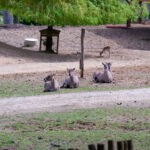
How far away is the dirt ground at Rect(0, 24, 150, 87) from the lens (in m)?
16.4

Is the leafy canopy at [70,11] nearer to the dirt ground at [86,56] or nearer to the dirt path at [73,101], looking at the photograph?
the dirt ground at [86,56]

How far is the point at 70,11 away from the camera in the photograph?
2036 cm

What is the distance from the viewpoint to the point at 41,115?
30.9 feet

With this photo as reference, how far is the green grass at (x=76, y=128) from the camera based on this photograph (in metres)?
7.41

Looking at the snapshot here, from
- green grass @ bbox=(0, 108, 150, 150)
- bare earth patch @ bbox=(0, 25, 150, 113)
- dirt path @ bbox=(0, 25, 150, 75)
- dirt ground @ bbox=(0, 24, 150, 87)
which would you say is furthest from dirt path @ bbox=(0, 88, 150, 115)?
dirt path @ bbox=(0, 25, 150, 75)

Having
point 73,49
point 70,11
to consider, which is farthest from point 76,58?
point 73,49

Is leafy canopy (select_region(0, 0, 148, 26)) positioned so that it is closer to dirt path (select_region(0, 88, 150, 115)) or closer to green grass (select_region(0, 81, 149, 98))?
green grass (select_region(0, 81, 149, 98))

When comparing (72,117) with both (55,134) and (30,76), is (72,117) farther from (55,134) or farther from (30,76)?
(30,76)

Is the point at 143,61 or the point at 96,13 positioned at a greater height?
the point at 96,13

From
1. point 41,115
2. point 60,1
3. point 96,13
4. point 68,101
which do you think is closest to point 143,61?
point 96,13

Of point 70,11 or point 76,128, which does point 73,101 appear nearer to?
point 76,128

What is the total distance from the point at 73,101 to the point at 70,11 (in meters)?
9.90

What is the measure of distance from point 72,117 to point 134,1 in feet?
50.7

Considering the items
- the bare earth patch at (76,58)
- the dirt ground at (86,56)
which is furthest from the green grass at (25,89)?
the dirt ground at (86,56)
